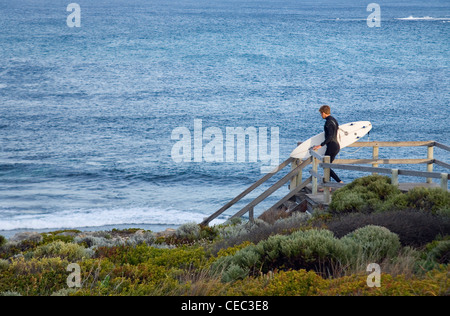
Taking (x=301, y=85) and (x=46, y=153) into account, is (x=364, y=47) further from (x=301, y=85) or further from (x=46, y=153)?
(x=46, y=153)

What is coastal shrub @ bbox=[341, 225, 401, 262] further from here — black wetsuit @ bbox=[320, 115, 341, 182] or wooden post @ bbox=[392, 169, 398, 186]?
black wetsuit @ bbox=[320, 115, 341, 182]

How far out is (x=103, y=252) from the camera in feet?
29.2

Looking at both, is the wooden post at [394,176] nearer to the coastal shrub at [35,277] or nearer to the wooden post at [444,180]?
the wooden post at [444,180]

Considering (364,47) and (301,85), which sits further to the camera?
(364,47)

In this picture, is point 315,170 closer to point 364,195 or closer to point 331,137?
point 331,137

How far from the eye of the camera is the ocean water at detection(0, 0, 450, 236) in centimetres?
2802

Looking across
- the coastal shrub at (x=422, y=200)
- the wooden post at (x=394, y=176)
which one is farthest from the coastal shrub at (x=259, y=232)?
the wooden post at (x=394, y=176)

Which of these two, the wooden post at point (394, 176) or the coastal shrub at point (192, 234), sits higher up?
the wooden post at point (394, 176)

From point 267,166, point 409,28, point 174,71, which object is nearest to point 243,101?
point 174,71

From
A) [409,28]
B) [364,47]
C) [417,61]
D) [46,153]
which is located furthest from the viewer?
[409,28]

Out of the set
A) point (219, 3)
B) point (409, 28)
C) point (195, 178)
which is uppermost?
point (219, 3)

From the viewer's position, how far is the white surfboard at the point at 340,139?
1259 cm

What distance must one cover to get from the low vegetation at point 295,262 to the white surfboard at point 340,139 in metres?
2.56

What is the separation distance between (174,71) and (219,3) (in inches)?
3583
